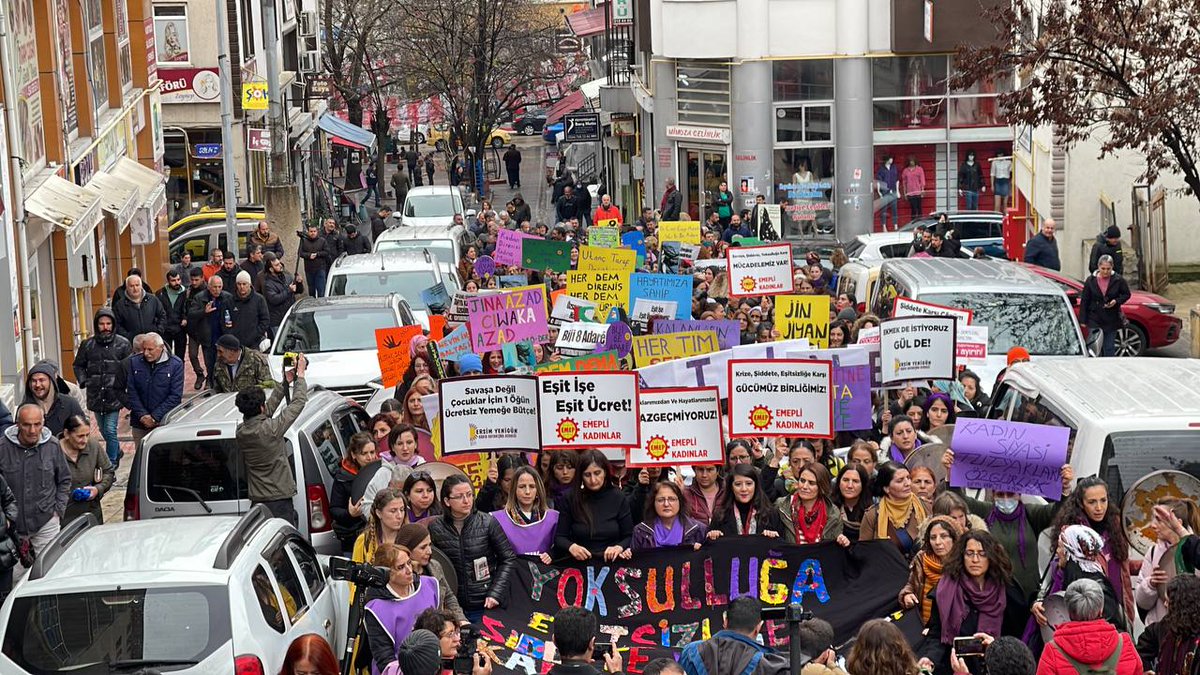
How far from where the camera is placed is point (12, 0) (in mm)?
20688

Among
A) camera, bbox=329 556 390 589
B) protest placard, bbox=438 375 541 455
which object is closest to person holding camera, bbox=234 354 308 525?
protest placard, bbox=438 375 541 455

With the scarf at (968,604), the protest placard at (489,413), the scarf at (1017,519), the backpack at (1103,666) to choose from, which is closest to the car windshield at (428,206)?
the protest placard at (489,413)

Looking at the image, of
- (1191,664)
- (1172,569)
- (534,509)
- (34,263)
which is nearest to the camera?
(1191,664)

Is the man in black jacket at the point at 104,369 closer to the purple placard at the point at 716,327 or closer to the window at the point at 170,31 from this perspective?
the purple placard at the point at 716,327

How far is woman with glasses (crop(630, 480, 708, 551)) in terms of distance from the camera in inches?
407

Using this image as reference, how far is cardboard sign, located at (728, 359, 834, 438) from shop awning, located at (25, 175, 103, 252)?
11.1 metres

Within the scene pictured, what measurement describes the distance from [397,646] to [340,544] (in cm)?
348

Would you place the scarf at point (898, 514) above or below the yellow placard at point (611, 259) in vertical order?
below

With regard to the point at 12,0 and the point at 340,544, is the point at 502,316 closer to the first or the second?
the point at 340,544

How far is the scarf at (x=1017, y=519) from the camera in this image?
9727 mm

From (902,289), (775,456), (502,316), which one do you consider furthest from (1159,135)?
(775,456)

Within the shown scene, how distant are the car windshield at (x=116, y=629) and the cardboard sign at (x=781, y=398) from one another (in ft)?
16.0

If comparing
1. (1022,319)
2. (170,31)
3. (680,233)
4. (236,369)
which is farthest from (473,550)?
(170,31)

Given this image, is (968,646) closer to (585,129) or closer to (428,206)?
(428,206)
